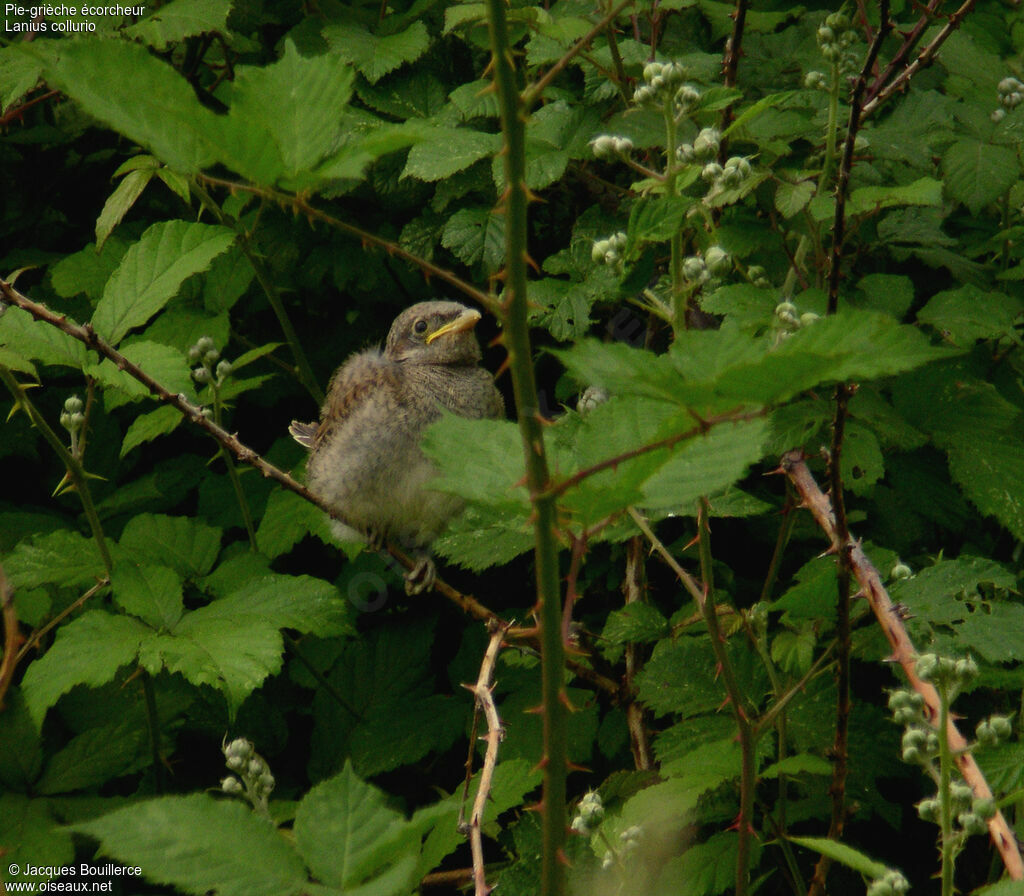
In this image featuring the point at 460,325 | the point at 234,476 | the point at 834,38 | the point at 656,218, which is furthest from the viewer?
the point at 460,325

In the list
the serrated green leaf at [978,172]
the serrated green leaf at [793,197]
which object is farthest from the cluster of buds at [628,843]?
the serrated green leaf at [978,172]

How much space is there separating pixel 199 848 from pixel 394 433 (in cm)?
238

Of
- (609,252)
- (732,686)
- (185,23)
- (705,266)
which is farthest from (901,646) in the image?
(185,23)

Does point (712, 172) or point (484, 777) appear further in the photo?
point (712, 172)

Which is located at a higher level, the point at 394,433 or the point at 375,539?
the point at 394,433

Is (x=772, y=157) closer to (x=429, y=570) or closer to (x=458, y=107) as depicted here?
(x=458, y=107)

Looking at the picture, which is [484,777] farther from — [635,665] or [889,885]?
[635,665]

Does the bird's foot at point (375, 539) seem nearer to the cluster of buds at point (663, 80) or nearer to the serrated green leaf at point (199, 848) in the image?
the cluster of buds at point (663, 80)

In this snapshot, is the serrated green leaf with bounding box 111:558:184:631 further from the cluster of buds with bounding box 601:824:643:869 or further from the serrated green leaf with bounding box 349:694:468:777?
the cluster of buds with bounding box 601:824:643:869

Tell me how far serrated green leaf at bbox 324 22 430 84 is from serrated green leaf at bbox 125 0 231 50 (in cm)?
35

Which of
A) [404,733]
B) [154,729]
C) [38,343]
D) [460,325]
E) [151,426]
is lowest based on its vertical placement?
[404,733]

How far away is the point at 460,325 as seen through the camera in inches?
151

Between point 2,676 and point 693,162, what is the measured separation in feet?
4.89

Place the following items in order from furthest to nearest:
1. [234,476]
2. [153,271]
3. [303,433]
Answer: [303,433] < [234,476] < [153,271]
